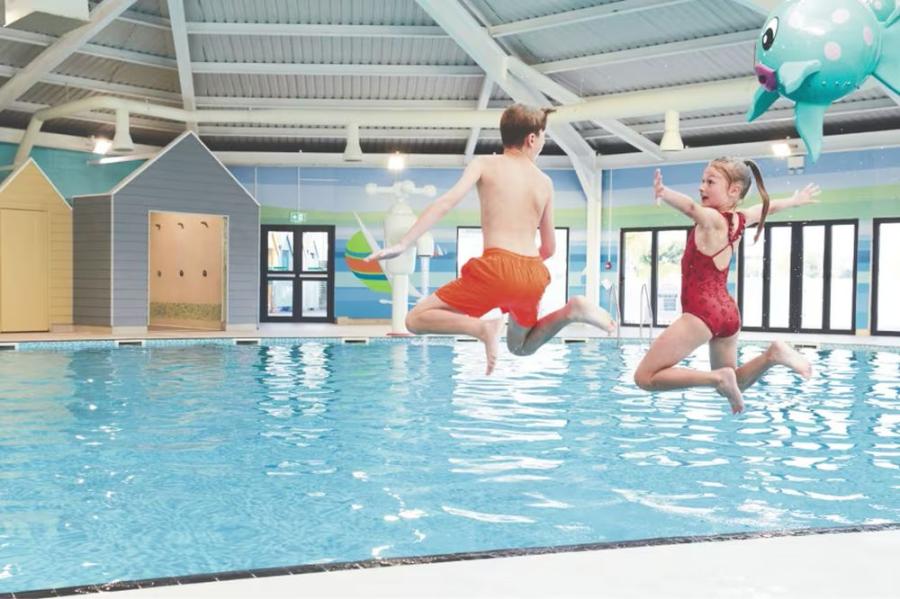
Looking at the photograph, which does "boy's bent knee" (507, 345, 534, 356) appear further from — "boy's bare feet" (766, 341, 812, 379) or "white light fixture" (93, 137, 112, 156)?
"white light fixture" (93, 137, 112, 156)

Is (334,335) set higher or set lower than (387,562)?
higher

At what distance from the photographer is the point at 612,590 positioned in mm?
3959

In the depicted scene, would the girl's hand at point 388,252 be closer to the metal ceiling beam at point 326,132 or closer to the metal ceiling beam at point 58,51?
the metal ceiling beam at point 58,51

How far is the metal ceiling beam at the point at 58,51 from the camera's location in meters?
15.2

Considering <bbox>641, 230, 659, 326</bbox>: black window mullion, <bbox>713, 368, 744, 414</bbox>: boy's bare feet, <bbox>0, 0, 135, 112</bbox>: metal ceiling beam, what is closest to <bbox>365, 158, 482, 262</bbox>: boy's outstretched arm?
<bbox>713, 368, 744, 414</bbox>: boy's bare feet

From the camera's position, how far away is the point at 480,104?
1938cm

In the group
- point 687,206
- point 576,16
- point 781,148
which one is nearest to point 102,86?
point 576,16

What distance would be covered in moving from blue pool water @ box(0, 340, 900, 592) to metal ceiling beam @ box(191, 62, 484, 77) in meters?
6.96

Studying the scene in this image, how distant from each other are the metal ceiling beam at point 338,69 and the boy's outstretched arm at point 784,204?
15.5 m

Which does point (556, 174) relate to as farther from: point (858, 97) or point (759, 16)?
point (759, 16)

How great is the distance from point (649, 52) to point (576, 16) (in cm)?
166

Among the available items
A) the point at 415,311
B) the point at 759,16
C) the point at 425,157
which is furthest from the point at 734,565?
the point at 425,157

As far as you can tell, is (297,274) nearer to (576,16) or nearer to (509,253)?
(576,16)

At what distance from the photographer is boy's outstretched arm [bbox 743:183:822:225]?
3.35 meters
